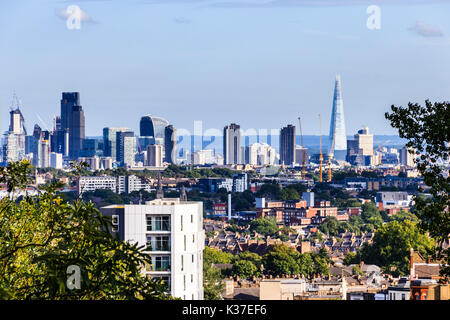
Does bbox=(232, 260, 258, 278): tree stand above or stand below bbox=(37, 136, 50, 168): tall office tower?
below

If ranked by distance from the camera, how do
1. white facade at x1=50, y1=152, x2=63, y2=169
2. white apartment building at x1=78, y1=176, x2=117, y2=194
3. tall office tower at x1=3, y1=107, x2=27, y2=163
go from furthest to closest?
white facade at x1=50, y1=152, x2=63, y2=169 < tall office tower at x1=3, y1=107, x2=27, y2=163 < white apartment building at x1=78, y1=176, x2=117, y2=194

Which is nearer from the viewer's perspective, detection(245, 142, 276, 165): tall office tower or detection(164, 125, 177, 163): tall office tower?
detection(164, 125, 177, 163): tall office tower

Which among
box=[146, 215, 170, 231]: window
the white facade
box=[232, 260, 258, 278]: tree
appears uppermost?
the white facade

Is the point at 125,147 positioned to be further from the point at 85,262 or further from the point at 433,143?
the point at 85,262

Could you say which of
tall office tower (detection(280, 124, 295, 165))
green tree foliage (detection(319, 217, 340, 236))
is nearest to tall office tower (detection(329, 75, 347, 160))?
tall office tower (detection(280, 124, 295, 165))

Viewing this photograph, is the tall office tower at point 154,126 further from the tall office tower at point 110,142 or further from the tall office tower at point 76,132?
the tall office tower at point 76,132

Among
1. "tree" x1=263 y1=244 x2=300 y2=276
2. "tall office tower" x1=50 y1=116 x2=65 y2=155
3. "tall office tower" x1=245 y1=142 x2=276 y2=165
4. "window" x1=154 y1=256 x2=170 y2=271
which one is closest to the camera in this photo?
"window" x1=154 y1=256 x2=170 y2=271

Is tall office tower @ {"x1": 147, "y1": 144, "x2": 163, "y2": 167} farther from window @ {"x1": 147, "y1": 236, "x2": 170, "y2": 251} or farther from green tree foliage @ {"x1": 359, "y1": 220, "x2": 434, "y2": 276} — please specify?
window @ {"x1": 147, "y1": 236, "x2": 170, "y2": 251}
